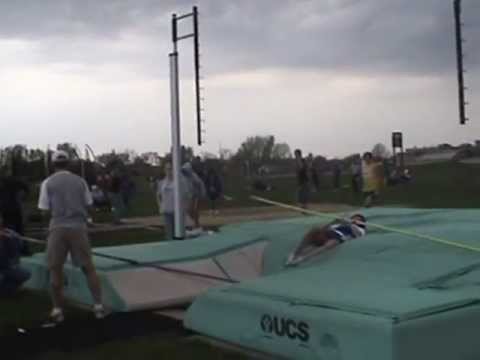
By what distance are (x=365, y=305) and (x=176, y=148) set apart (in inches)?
214

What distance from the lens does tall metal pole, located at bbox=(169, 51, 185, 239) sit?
377 inches

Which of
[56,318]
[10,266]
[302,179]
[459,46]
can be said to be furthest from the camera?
[302,179]

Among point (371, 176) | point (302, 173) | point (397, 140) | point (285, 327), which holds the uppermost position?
point (397, 140)

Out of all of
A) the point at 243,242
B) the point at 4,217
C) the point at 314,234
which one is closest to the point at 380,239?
the point at 314,234

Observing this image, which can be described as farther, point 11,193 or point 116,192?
point 116,192

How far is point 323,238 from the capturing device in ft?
23.0

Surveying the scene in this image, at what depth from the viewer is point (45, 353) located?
5.61 metres

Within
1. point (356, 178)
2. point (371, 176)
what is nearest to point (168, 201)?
point (371, 176)

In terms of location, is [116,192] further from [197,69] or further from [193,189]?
[197,69]

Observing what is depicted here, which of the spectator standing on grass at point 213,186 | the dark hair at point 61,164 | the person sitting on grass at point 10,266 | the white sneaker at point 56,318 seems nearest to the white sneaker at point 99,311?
the white sneaker at point 56,318

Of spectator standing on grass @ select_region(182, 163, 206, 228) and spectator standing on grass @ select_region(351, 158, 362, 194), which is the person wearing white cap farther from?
spectator standing on grass @ select_region(351, 158, 362, 194)

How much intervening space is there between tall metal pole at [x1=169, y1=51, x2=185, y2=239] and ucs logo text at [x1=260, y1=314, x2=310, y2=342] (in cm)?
450

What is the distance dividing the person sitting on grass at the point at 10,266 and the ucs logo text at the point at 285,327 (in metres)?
3.72

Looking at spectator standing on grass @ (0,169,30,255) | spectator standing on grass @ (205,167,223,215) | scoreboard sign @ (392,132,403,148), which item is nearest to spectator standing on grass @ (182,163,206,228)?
spectator standing on grass @ (0,169,30,255)
